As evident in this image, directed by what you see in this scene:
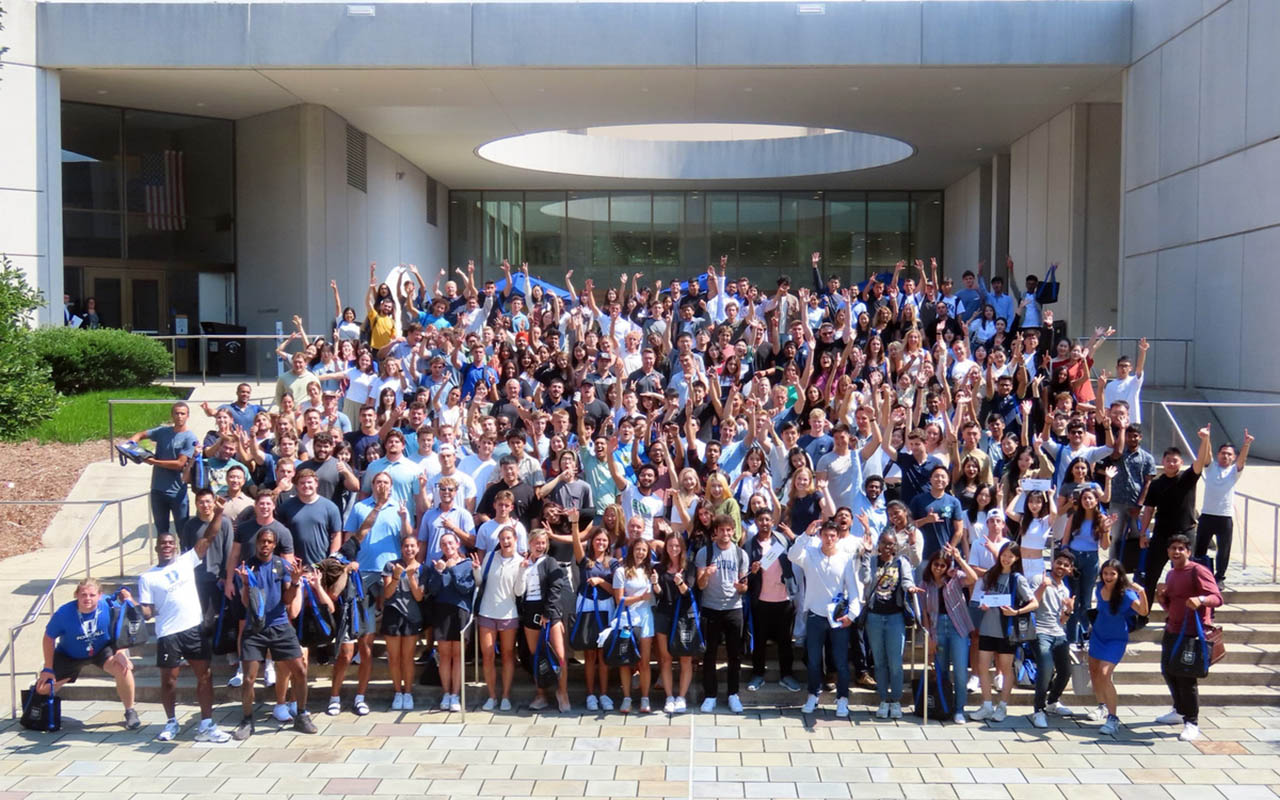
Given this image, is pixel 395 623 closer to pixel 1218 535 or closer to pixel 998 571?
pixel 998 571

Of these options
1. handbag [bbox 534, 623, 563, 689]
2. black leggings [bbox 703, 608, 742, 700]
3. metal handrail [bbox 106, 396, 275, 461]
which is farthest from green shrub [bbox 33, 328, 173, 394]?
black leggings [bbox 703, 608, 742, 700]

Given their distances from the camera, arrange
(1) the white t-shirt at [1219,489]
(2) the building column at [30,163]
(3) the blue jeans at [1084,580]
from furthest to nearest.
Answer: (2) the building column at [30,163], (1) the white t-shirt at [1219,489], (3) the blue jeans at [1084,580]

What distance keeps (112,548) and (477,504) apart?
208 inches

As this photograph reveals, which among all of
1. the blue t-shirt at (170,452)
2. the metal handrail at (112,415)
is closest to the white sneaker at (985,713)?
the blue t-shirt at (170,452)

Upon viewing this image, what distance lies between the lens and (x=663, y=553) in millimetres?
9461

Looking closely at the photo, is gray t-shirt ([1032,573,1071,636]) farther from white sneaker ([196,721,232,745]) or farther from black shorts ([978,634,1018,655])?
white sneaker ([196,721,232,745])

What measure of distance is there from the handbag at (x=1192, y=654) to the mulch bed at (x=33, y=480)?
1252 centimetres

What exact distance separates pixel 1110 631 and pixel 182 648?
24.8 ft

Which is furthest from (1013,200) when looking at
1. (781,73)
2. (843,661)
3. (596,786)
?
(596,786)

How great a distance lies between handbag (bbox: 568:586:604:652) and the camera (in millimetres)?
9375

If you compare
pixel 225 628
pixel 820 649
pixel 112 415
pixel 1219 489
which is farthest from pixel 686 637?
pixel 112 415

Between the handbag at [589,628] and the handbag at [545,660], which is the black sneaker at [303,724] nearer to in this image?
the handbag at [545,660]

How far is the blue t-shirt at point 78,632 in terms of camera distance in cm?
924

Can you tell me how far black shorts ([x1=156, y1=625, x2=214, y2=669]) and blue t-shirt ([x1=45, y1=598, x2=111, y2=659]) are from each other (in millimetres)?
601
